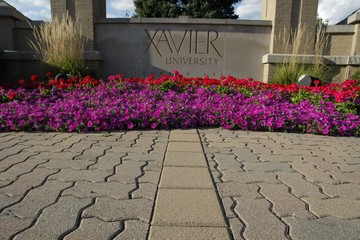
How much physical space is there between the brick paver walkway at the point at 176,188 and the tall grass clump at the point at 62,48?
3137mm

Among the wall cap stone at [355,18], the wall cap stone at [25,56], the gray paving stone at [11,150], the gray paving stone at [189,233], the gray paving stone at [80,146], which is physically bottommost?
the gray paving stone at [11,150]

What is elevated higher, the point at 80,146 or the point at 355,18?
the point at 355,18

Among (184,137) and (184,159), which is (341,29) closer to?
(184,137)

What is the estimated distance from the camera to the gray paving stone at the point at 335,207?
178 cm

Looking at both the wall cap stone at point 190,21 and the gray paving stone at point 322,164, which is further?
the wall cap stone at point 190,21

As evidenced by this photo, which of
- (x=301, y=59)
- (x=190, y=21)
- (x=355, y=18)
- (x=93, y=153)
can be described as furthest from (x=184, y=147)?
(x=355, y=18)

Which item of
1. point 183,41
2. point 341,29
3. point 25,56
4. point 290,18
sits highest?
point 290,18

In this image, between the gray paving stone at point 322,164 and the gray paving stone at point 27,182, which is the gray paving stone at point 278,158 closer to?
the gray paving stone at point 322,164

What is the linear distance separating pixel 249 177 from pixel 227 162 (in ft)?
1.22

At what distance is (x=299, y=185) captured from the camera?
2.22 metres

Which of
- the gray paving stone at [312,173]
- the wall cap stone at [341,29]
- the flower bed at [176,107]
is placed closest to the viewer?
the gray paving stone at [312,173]

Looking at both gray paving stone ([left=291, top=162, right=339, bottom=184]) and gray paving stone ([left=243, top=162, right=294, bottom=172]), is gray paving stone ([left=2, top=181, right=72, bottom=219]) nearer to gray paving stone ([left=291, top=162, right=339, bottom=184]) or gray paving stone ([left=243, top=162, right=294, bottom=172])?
gray paving stone ([left=243, top=162, right=294, bottom=172])

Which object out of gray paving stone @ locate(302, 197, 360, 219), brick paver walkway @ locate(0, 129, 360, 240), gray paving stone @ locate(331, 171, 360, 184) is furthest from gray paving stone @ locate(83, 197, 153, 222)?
gray paving stone @ locate(331, 171, 360, 184)

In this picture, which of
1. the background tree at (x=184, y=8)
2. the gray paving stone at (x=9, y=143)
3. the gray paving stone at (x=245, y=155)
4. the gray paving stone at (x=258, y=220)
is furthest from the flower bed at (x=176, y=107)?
the background tree at (x=184, y=8)
